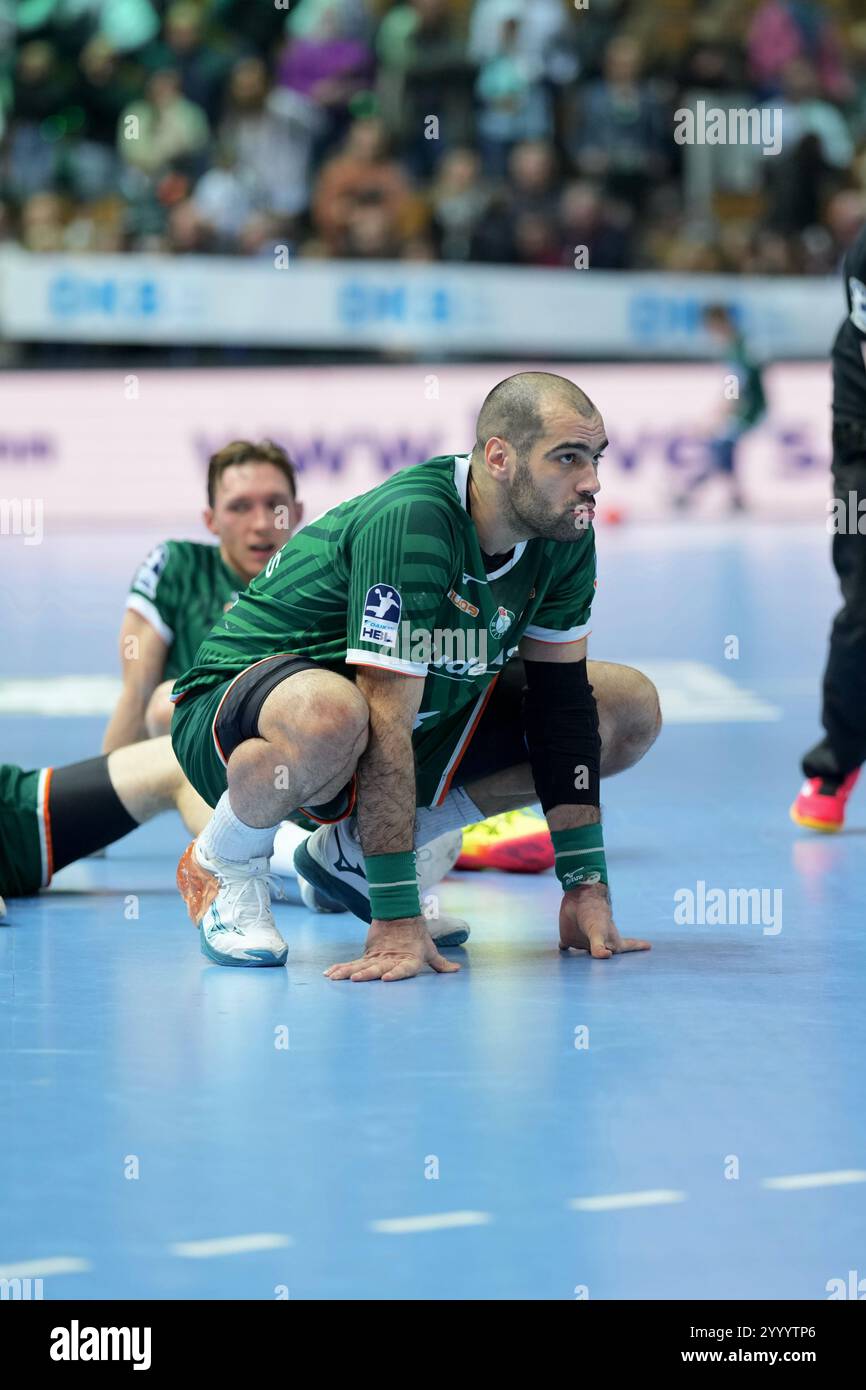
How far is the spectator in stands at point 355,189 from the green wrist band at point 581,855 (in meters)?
13.8

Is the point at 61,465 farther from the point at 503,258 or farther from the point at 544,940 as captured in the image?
the point at 544,940

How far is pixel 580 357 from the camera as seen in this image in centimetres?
1780

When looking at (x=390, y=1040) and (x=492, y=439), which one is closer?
(x=390, y=1040)

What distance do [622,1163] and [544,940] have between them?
168 cm

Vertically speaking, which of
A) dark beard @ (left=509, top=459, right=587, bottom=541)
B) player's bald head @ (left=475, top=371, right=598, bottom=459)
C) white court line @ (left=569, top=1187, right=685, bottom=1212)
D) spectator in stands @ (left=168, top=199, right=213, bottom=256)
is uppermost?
spectator in stands @ (left=168, top=199, right=213, bottom=256)

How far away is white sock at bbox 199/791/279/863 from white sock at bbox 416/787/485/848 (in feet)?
1.64

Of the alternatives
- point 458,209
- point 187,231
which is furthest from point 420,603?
point 458,209

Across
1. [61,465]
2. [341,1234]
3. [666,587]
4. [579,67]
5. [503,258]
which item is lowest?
[341,1234]

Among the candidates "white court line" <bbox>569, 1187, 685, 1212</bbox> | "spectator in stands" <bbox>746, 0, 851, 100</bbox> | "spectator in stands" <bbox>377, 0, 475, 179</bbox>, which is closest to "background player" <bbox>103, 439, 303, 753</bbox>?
"white court line" <bbox>569, 1187, 685, 1212</bbox>

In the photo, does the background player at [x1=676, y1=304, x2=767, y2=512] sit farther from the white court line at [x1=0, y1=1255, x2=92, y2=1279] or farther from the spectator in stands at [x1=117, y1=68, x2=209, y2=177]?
the white court line at [x1=0, y1=1255, x2=92, y2=1279]

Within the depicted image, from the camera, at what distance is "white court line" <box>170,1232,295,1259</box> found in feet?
9.74

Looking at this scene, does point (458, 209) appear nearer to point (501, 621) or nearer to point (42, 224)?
point (42, 224)

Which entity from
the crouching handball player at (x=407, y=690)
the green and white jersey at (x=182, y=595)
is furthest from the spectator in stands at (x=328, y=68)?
the crouching handball player at (x=407, y=690)

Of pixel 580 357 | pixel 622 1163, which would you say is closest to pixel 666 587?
pixel 580 357
